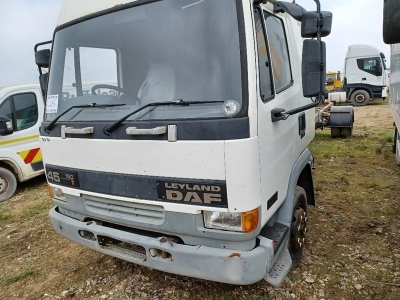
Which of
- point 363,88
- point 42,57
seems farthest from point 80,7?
point 363,88

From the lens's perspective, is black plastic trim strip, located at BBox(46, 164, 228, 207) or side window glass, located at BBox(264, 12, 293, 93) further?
side window glass, located at BBox(264, 12, 293, 93)

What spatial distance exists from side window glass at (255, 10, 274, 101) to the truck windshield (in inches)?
9.6

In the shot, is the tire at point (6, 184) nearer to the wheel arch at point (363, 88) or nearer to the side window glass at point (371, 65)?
the side window glass at point (371, 65)

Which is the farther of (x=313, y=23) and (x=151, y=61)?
(x=151, y=61)

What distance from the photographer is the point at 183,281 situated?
9.43 ft

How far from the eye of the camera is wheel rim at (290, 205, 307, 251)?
9.24 feet

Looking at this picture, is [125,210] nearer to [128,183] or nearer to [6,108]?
[128,183]

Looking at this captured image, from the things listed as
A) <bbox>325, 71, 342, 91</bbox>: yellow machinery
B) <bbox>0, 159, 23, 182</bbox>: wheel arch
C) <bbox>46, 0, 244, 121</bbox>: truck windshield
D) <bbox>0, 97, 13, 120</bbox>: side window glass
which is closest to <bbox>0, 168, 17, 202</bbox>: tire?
<bbox>0, 159, 23, 182</bbox>: wheel arch

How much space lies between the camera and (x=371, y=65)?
1745cm

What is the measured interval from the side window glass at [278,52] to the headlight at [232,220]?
1001 millimetres

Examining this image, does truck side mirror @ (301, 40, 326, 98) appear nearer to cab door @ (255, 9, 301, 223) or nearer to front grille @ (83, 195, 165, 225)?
cab door @ (255, 9, 301, 223)

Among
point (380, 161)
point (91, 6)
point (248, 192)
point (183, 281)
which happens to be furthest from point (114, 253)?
point (380, 161)

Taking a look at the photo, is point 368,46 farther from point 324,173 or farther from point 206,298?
point 206,298

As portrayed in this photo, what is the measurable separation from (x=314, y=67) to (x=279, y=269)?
1.47 metres
